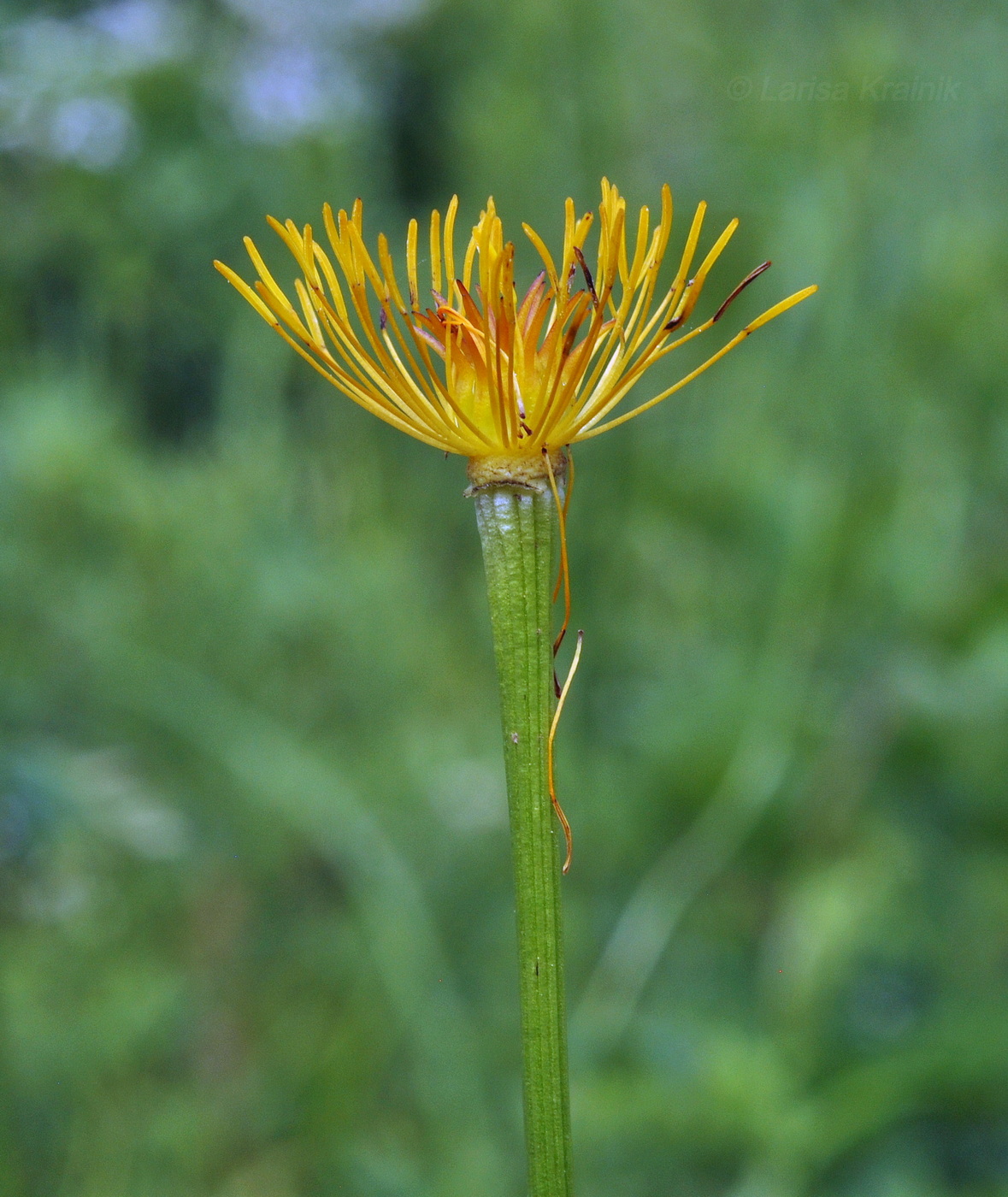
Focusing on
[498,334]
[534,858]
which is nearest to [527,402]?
[498,334]

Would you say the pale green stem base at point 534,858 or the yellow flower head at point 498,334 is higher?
the yellow flower head at point 498,334

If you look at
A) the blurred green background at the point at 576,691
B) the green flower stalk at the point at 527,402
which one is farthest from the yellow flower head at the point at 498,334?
the blurred green background at the point at 576,691

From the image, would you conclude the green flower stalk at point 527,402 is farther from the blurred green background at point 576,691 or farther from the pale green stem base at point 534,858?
the blurred green background at point 576,691

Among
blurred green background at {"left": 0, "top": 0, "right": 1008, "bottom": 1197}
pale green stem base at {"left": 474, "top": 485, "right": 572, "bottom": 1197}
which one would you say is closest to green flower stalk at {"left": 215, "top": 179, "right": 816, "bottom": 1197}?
pale green stem base at {"left": 474, "top": 485, "right": 572, "bottom": 1197}

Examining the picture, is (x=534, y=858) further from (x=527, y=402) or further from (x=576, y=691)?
(x=576, y=691)

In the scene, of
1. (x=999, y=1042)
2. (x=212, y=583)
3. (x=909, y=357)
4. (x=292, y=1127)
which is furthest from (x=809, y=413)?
(x=292, y=1127)

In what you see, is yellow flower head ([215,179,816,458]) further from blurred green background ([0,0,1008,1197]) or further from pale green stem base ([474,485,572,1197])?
blurred green background ([0,0,1008,1197])

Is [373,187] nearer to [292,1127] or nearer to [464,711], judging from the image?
[464,711]
